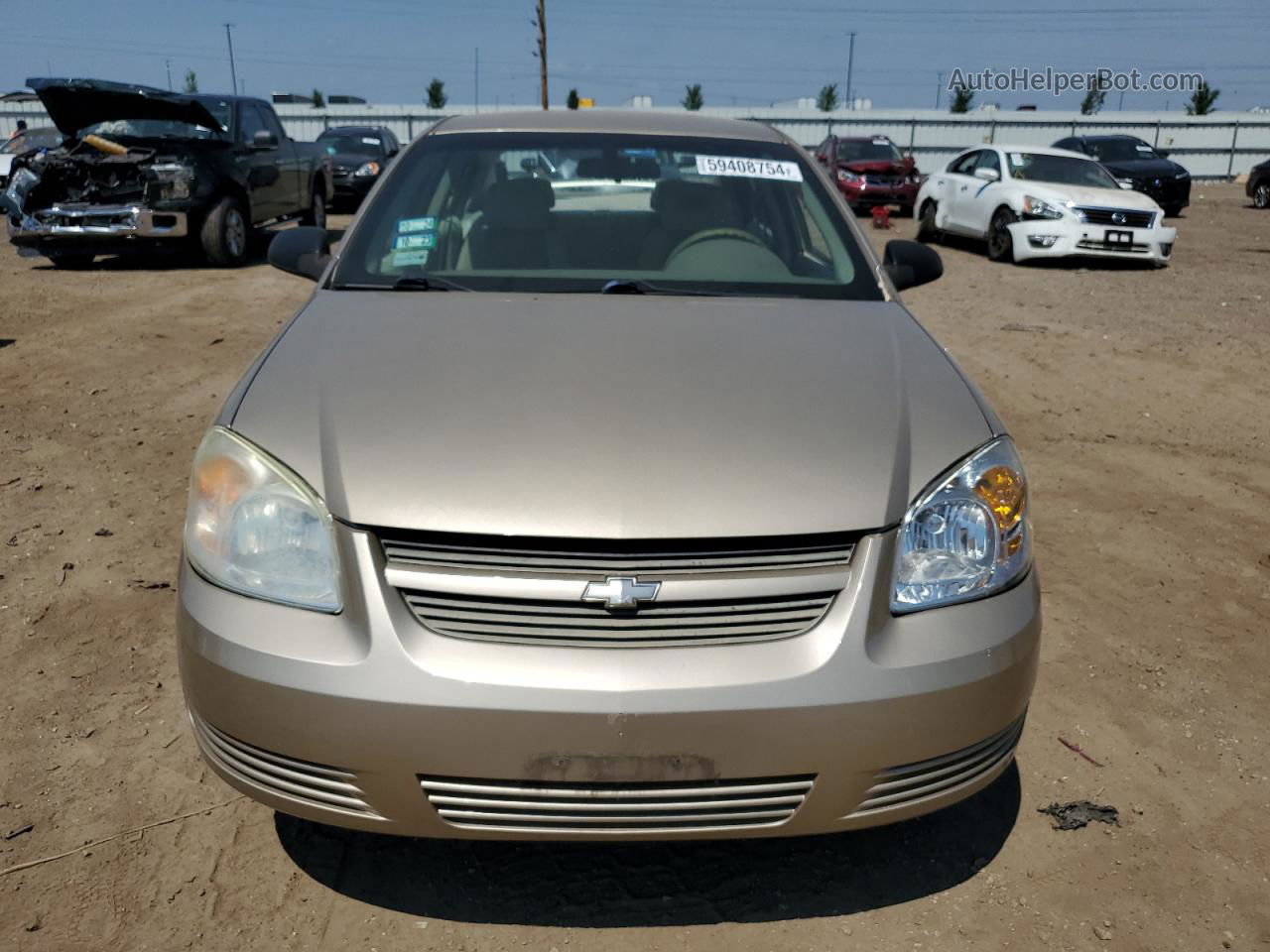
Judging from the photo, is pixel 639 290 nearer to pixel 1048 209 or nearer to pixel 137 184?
pixel 137 184

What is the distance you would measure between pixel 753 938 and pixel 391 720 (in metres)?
0.88

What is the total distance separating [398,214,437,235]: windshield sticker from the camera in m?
3.05

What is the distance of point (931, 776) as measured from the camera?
195 centimetres

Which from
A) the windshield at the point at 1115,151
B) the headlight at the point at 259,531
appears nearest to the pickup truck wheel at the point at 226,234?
the headlight at the point at 259,531

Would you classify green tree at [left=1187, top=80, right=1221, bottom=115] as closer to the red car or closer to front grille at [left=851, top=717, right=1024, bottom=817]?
the red car

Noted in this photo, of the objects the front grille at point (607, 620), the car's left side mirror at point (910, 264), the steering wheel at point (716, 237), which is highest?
the steering wheel at point (716, 237)

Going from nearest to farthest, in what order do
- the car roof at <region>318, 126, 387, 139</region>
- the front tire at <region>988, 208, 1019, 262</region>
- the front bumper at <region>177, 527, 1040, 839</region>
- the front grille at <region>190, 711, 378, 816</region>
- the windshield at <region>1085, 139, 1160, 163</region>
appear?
the front bumper at <region>177, 527, 1040, 839</region>
the front grille at <region>190, 711, 378, 816</region>
the front tire at <region>988, 208, 1019, 262</region>
the car roof at <region>318, 126, 387, 139</region>
the windshield at <region>1085, 139, 1160, 163</region>

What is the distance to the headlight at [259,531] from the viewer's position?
189cm

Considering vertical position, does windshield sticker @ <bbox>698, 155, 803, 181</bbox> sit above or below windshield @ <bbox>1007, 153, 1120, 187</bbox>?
above

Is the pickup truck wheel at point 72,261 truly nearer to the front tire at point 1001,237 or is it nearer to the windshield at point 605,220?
the windshield at point 605,220

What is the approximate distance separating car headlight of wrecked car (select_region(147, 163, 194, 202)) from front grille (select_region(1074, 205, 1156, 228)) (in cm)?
950

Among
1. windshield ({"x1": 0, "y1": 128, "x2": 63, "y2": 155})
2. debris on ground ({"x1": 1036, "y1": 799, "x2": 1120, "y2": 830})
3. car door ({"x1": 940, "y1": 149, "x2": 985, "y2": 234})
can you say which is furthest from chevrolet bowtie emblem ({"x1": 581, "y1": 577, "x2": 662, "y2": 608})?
windshield ({"x1": 0, "y1": 128, "x2": 63, "y2": 155})

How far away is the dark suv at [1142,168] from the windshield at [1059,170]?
5.34 metres

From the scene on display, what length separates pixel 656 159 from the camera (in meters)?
3.32
